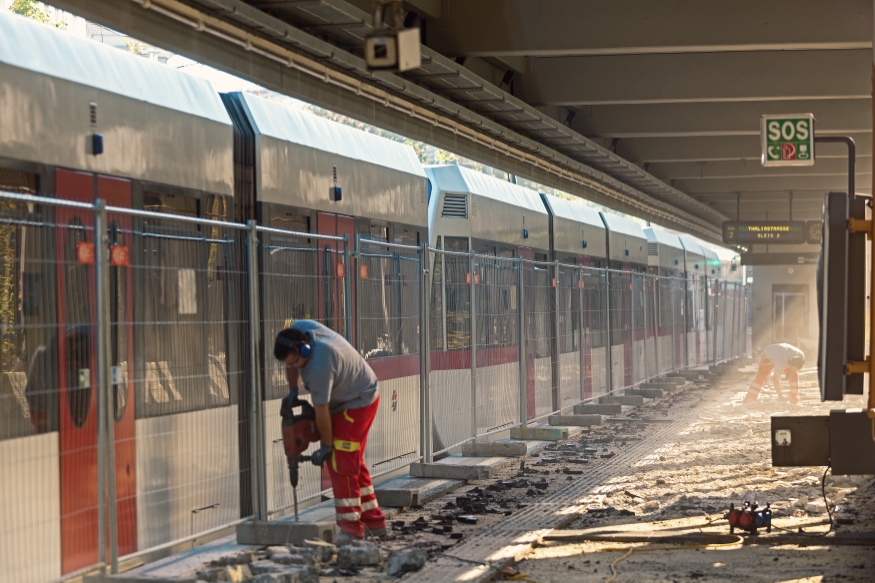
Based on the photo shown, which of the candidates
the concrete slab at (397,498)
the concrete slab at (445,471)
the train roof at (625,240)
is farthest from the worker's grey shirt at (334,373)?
the train roof at (625,240)

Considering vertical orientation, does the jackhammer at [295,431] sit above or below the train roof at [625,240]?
below

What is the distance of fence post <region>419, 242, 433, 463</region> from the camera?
38.1 ft

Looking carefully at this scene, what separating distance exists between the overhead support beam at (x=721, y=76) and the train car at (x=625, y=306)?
550 centimetres

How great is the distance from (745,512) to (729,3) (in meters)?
5.56

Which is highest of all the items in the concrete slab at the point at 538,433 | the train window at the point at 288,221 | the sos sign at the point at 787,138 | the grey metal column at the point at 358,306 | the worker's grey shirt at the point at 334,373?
the sos sign at the point at 787,138

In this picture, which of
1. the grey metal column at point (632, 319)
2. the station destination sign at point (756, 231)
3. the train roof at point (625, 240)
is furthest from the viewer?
the station destination sign at point (756, 231)

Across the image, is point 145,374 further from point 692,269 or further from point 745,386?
point 692,269

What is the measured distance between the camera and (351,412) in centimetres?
859

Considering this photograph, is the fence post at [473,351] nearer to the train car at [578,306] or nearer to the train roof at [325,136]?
the train roof at [325,136]

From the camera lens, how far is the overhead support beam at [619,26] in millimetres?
12211

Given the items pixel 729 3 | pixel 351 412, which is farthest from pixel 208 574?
pixel 729 3

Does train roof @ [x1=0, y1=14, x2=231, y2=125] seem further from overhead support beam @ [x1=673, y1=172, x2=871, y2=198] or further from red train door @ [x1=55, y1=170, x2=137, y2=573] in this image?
overhead support beam @ [x1=673, y1=172, x2=871, y2=198]

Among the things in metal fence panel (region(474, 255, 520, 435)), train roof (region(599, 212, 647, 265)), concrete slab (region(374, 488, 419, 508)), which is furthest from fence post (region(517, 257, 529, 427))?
train roof (region(599, 212, 647, 265))

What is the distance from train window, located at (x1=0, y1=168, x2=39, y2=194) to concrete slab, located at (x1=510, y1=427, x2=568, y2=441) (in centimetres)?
966
